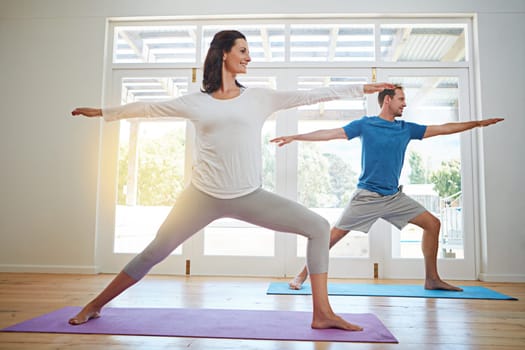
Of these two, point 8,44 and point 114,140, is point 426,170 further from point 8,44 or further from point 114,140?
point 8,44

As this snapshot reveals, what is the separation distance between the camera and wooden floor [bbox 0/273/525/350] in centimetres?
173

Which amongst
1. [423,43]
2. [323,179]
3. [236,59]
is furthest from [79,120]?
[423,43]

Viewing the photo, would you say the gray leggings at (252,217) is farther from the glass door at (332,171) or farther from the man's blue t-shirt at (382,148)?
the glass door at (332,171)

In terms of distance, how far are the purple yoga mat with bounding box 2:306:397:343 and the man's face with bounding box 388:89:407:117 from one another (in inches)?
60.3

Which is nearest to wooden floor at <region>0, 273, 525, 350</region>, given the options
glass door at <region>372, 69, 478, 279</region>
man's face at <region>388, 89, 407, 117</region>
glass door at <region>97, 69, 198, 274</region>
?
glass door at <region>372, 69, 478, 279</region>

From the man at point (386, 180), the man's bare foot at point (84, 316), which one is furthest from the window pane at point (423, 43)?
the man's bare foot at point (84, 316)

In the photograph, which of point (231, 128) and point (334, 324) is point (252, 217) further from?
point (334, 324)

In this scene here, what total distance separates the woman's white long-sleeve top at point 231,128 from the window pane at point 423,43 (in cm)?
228

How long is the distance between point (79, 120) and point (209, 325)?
9.12 ft

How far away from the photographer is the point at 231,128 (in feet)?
6.14

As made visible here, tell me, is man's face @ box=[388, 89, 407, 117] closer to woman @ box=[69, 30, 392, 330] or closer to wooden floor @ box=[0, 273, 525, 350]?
woman @ box=[69, 30, 392, 330]

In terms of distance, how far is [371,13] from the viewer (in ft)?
12.8

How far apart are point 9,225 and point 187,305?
2415 millimetres

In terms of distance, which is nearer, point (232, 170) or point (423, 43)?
point (232, 170)
